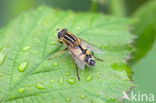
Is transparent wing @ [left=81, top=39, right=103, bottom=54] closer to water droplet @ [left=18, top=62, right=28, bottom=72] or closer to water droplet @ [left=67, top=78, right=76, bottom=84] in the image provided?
water droplet @ [left=67, top=78, right=76, bottom=84]

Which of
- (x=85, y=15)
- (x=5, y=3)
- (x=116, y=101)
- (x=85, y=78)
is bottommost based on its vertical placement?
(x=116, y=101)

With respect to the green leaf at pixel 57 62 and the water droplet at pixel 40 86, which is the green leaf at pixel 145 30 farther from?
the water droplet at pixel 40 86

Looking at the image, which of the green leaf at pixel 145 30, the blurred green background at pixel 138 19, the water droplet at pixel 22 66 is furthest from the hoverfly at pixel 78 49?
the green leaf at pixel 145 30

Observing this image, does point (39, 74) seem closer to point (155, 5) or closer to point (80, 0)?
point (155, 5)

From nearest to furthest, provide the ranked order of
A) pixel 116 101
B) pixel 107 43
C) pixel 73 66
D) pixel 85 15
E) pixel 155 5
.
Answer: pixel 116 101 < pixel 73 66 < pixel 107 43 < pixel 85 15 < pixel 155 5

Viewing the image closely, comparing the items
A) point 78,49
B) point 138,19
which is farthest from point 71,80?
point 138,19

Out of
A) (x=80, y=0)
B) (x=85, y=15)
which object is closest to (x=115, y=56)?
(x=85, y=15)

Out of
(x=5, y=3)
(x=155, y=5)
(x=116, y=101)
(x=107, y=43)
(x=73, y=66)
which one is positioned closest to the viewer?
(x=116, y=101)
